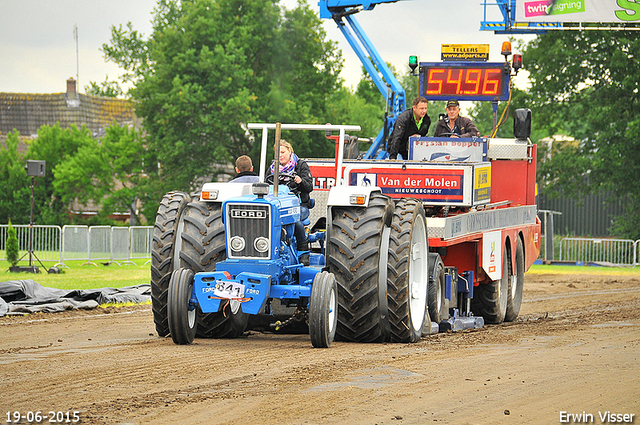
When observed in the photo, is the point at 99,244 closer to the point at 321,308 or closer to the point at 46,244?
the point at 46,244

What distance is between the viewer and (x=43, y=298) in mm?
14359

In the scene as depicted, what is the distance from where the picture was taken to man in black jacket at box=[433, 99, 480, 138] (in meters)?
13.8

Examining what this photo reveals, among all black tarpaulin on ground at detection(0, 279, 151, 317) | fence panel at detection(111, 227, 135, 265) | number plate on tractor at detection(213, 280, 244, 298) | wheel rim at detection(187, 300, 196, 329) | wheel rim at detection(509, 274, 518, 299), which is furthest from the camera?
fence panel at detection(111, 227, 135, 265)

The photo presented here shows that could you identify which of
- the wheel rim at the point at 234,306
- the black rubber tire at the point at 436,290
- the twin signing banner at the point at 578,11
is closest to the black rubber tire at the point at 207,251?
the wheel rim at the point at 234,306

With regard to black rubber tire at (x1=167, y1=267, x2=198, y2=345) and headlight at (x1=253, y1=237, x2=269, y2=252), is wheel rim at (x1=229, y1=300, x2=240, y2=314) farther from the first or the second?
headlight at (x1=253, y1=237, x2=269, y2=252)

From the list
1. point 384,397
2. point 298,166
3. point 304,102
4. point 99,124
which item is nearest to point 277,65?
point 304,102

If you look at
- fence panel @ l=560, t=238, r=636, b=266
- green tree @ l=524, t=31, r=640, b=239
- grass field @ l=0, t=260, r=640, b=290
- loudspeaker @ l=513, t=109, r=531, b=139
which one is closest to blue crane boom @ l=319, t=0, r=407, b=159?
loudspeaker @ l=513, t=109, r=531, b=139

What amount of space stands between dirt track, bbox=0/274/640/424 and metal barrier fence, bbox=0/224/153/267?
1491cm

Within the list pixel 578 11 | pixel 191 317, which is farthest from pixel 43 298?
pixel 578 11

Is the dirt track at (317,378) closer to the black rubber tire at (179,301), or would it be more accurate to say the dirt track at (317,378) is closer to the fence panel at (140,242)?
the black rubber tire at (179,301)

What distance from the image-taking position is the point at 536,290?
21.2 meters

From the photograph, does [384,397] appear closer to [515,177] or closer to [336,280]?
[336,280]

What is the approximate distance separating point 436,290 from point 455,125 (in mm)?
3641

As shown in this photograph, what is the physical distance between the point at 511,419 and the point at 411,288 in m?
4.38
